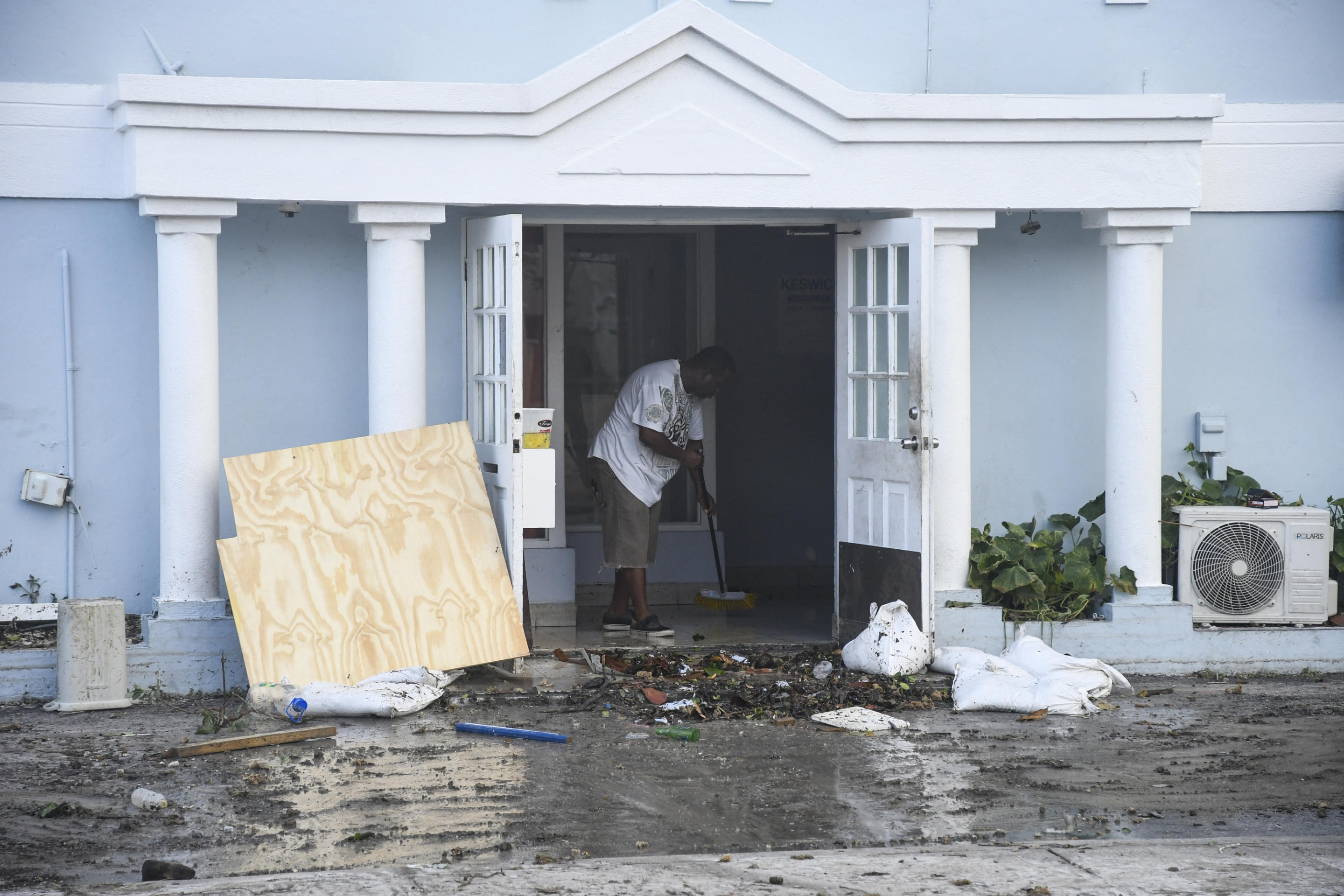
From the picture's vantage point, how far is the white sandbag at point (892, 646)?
8508 millimetres

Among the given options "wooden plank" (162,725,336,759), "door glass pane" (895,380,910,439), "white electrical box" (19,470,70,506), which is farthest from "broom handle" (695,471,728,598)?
"white electrical box" (19,470,70,506)

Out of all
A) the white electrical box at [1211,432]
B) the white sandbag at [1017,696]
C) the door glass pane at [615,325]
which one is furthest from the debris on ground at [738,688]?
the white electrical box at [1211,432]

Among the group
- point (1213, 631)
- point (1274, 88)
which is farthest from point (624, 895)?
point (1274, 88)

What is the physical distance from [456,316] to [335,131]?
146 cm

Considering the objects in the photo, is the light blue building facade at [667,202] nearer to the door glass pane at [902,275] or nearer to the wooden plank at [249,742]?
the door glass pane at [902,275]

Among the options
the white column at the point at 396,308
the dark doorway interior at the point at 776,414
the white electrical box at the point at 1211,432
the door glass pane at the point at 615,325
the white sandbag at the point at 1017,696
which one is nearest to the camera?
the white sandbag at the point at 1017,696

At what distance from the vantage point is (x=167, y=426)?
8.26 meters

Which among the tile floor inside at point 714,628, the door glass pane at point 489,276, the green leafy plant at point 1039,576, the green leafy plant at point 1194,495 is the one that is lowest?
the tile floor inside at point 714,628

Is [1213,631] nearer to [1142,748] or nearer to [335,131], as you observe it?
[1142,748]

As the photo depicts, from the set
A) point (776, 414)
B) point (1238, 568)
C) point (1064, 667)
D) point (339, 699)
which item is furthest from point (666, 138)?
point (1238, 568)

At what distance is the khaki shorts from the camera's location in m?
9.86

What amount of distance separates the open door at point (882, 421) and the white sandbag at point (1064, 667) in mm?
540

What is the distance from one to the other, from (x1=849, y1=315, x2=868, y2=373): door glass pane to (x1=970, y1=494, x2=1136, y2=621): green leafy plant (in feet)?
4.29

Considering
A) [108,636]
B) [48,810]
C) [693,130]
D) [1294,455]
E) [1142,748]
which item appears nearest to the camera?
[48,810]
